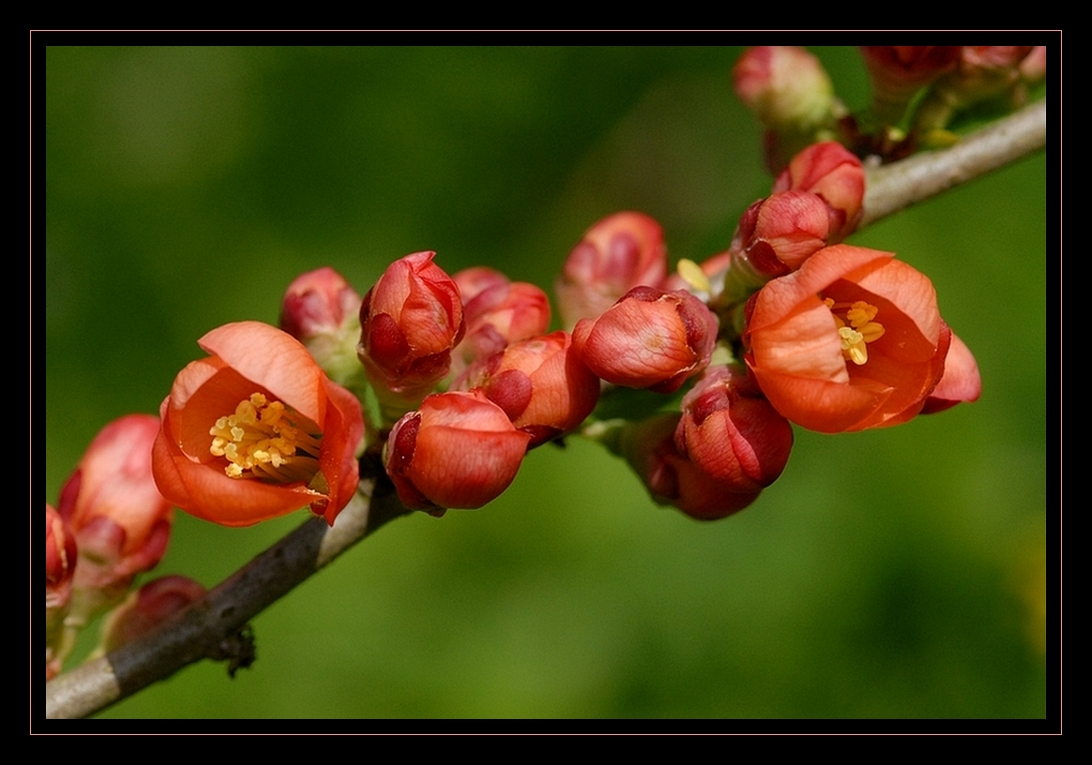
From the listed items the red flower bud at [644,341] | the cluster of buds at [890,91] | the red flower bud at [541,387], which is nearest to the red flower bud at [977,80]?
the cluster of buds at [890,91]

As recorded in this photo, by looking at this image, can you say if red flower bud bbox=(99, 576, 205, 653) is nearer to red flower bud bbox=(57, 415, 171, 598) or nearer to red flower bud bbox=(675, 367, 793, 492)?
red flower bud bbox=(57, 415, 171, 598)

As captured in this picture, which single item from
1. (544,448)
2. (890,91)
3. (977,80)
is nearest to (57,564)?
(890,91)

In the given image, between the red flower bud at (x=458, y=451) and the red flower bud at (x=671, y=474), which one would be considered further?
the red flower bud at (x=671, y=474)

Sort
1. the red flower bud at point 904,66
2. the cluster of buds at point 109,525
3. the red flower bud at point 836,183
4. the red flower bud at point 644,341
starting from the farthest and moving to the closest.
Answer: the red flower bud at point 904,66 → the cluster of buds at point 109,525 → the red flower bud at point 836,183 → the red flower bud at point 644,341

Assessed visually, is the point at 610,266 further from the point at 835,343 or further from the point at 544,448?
the point at 544,448

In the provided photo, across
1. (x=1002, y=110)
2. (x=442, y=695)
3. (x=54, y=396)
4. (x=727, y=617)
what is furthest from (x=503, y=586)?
(x=1002, y=110)

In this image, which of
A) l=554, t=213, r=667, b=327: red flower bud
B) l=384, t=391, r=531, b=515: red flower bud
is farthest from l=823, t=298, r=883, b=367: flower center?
l=554, t=213, r=667, b=327: red flower bud

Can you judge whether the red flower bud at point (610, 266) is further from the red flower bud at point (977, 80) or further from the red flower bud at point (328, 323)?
the red flower bud at point (977, 80)
